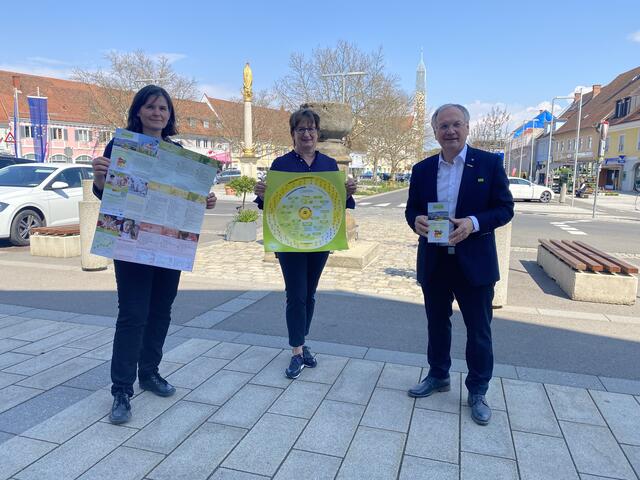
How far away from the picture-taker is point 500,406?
3.48 metres

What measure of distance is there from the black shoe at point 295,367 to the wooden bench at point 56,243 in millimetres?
6883

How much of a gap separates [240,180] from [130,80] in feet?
90.1

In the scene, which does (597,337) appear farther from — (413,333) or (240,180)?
(240,180)

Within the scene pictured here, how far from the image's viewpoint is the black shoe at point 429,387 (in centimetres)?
359

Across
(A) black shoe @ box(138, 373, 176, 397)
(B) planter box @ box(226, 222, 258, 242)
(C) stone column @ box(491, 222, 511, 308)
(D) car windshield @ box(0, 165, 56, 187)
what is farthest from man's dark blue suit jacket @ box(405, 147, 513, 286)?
(D) car windshield @ box(0, 165, 56, 187)

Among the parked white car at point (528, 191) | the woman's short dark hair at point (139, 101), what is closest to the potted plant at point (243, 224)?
the woman's short dark hair at point (139, 101)

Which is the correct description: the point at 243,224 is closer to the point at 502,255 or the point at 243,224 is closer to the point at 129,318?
the point at 502,255

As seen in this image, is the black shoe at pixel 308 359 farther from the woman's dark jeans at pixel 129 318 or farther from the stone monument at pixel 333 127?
the stone monument at pixel 333 127

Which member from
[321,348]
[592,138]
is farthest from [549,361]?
[592,138]

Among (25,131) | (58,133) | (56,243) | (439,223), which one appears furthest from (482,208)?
(58,133)

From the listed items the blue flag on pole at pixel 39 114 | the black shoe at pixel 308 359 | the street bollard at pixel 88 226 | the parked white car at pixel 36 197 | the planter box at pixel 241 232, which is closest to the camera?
the black shoe at pixel 308 359

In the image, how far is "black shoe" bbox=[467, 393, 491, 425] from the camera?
3195mm

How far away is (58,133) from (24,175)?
52.1m

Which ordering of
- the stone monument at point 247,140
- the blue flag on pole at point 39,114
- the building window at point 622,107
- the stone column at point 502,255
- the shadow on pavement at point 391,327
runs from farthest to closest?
the building window at point 622,107, the blue flag on pole at point 39,114, the stone monument at point 247,140, the stone column at point 502,255, the shadow on pavement at point 391,327
